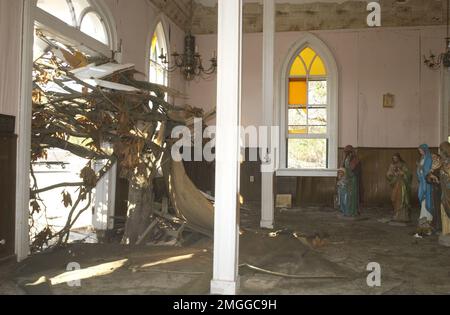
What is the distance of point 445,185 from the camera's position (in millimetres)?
7508

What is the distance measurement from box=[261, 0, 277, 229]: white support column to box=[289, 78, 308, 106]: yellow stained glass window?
198 inches

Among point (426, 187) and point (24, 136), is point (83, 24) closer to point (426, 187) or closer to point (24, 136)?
point (24, 136)

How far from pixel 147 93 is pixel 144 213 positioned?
1.92 m

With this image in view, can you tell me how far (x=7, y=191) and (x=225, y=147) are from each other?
2.86 m

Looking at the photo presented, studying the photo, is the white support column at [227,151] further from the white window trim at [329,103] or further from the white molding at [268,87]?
the white window trim at [329,103]

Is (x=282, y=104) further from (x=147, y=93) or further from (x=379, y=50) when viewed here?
(x=147, y=93)

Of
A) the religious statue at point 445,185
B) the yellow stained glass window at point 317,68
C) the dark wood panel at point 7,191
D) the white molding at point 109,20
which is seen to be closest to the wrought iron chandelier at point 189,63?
the white molding at point 109,20

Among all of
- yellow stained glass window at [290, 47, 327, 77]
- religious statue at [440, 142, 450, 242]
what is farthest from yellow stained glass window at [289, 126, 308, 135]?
religious statue at [440, 142, 450, 242]

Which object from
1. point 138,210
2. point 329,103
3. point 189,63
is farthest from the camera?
point 329,103

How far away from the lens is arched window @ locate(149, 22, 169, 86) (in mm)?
11357

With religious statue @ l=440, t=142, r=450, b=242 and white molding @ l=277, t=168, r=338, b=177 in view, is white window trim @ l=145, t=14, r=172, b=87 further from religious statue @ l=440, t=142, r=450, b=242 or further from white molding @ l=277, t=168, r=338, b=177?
religious statue @ l=440, t=142, r=450, b=242

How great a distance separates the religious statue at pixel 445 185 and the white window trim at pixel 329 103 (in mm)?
5271

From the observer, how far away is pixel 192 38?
13211mm

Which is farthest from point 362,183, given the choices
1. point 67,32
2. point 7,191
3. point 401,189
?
point 7,191
